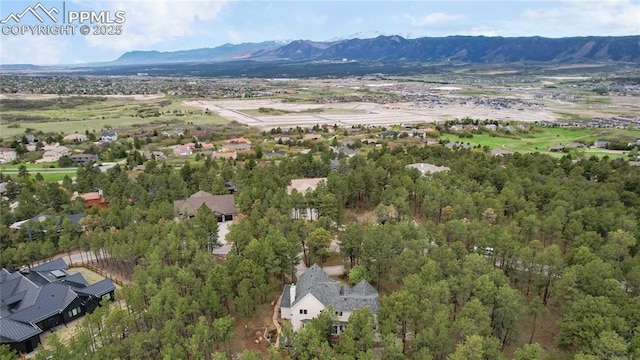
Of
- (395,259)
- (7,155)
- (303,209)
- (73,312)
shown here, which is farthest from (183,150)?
(395,259)

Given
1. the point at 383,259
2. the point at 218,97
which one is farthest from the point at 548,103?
the point at 383,259

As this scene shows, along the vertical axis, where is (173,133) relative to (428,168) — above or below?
below

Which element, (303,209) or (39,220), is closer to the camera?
(39,220)

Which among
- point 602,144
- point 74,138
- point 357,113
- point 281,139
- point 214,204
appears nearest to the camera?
point 214,204

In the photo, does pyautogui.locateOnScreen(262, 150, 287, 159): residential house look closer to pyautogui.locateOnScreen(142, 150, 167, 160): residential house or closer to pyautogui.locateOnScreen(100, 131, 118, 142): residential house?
pyautogui.locateOnScreen(142, 150, 167, 160): residential house

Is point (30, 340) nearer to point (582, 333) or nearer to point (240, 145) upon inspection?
point (582, 333)

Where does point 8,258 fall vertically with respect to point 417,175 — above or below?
below

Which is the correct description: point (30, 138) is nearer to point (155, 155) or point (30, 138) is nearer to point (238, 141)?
point (155, 155)
